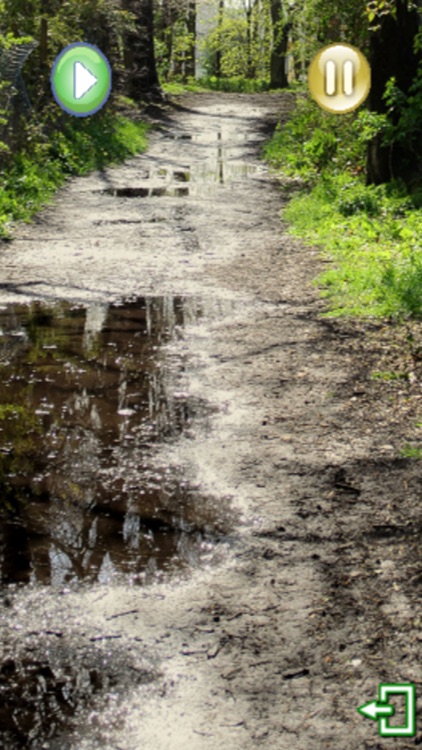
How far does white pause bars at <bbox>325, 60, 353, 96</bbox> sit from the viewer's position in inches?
604

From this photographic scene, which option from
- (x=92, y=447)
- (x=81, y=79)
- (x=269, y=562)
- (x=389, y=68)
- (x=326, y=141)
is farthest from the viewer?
(x=81, y=79)

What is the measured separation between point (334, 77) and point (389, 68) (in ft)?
12.4

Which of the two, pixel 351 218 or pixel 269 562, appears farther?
pixel 351 218

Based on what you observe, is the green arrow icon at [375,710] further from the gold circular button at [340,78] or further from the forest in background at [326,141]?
the gold circular button at [340,78]

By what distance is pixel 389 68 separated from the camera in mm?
12805

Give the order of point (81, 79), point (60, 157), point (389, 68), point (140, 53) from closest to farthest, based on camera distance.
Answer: point (389, 68) → point (60, 157) → point (81, 79) → point (140, 53)

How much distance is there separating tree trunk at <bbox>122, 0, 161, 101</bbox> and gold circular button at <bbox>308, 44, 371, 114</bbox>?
1180 centimetres

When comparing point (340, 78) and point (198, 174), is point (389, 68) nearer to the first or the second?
point (340, 78)

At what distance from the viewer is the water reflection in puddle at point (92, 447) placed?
4316 millimetres

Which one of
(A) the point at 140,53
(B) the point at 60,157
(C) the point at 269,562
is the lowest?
(C) the point at 269,562

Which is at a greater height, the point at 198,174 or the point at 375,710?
the point at 198,174

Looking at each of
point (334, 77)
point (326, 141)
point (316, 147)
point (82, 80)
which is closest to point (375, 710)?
point (326, 141)

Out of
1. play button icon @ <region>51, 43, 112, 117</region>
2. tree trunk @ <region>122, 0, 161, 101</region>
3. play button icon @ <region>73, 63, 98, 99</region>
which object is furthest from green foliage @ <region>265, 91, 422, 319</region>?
tree trunk @ <region>122, 0, 161, 101</region>

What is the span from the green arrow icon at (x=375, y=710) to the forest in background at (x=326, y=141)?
4.95 meters
